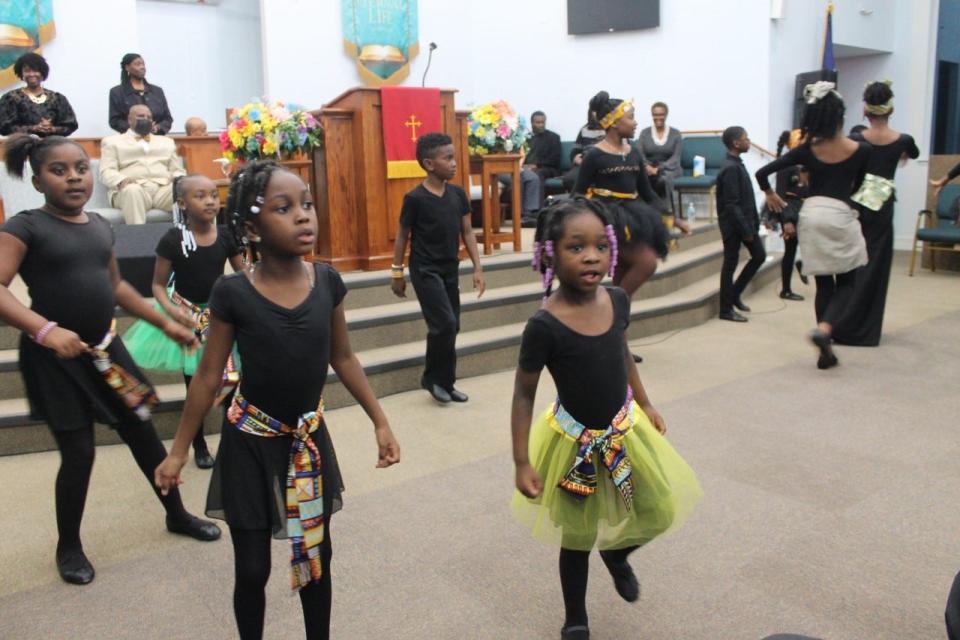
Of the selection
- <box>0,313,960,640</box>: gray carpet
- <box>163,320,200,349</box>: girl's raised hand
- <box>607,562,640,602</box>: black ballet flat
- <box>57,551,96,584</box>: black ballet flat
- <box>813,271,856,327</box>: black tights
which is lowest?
<box>0,313,960,640</box>: gray carpet

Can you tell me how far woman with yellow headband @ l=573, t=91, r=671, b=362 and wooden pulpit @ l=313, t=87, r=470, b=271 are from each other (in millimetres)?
1894

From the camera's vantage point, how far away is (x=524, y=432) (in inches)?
100

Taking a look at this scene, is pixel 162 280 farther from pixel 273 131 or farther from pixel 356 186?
pixel 356 186

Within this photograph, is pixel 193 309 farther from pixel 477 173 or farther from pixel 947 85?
pixel 947 85

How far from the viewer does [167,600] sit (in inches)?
124

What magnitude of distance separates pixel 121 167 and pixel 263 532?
21.8 feet

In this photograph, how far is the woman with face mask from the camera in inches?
361

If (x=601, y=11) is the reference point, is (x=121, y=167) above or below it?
below

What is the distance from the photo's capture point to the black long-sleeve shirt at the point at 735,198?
25.7 feet

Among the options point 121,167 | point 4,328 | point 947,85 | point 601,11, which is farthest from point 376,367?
point 947,85

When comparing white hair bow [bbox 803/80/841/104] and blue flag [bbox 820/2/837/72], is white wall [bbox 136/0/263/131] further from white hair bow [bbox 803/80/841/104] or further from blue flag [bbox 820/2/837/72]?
white hair bow [bbox 803/80/841/104]

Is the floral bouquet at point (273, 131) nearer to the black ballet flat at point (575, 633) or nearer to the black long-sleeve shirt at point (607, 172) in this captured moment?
the black long-sleeve shirt at point (607, 172)

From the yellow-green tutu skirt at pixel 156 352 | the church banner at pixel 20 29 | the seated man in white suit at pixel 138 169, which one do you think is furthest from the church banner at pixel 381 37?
the yellow-green tutu skirt at pixel 156 352

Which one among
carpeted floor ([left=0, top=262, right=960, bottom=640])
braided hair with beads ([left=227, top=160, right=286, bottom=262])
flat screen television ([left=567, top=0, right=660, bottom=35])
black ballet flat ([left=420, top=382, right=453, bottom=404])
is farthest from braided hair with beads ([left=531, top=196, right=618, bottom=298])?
flat screen television ([left=567, top=0, right=660, bottom=35])
